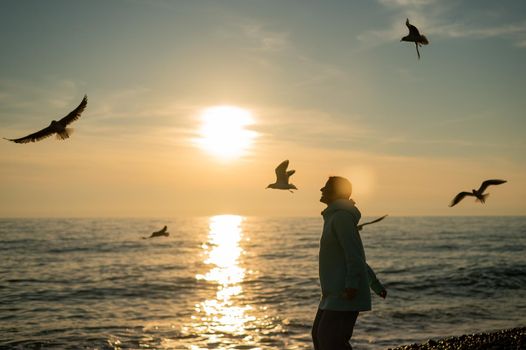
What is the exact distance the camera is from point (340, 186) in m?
5.42

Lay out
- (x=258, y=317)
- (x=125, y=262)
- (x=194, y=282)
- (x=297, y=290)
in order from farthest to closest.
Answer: (x=125, y=262) → (x=194, y=282) → (x=297, y=290) → (x=258, y=317)

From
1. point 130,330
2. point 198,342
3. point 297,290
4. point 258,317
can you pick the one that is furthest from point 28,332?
point 297,290

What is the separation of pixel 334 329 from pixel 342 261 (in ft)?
2.20

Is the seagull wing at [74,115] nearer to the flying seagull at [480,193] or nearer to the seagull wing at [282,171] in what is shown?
the seagull wing at [282,171]

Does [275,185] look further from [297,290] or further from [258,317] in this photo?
[297,290]

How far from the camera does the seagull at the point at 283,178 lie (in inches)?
375

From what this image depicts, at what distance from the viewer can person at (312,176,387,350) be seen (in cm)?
509

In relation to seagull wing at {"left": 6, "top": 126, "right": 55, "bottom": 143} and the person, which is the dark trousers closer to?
the person

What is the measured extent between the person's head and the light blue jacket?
0.25 feet

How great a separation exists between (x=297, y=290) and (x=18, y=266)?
22787 mm

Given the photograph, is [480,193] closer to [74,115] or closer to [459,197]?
[459,197]

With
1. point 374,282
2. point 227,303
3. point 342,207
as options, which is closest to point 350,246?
point 342,207

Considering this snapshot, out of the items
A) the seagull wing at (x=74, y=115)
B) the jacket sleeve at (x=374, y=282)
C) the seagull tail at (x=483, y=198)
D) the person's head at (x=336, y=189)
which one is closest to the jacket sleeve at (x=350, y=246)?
the person's head at (x=336, y=189)

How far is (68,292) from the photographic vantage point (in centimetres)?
2394
